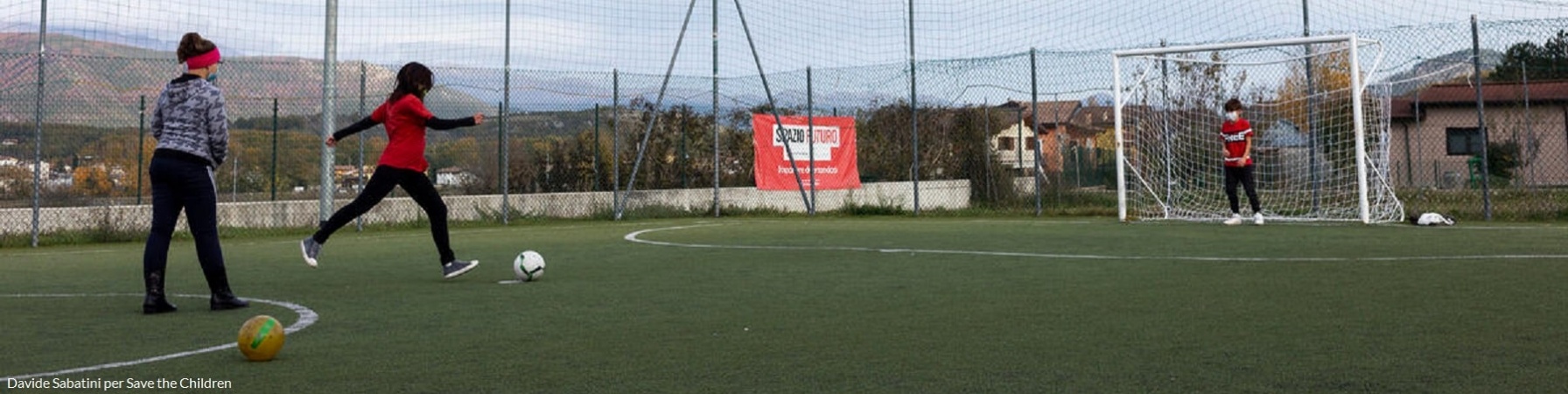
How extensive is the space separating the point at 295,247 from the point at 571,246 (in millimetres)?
2634

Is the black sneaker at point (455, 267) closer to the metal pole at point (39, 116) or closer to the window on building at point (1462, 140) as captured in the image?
the metal pole at point (39, 116)

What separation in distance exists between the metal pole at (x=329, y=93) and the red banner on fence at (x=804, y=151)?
20.4 ft

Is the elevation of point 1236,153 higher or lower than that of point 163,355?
higher

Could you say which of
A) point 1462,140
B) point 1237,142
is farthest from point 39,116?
point 1462,140

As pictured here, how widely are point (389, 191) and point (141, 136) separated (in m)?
10.3

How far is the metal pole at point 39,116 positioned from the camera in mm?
13648

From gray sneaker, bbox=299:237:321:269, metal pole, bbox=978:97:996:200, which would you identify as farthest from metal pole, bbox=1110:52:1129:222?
gray sneaker, bbox=299:237:321:269

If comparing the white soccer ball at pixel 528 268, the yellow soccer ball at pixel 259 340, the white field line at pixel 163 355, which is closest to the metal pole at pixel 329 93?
the white field line at pixel 163 355

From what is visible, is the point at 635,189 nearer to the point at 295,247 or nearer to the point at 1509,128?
the point at 295,247

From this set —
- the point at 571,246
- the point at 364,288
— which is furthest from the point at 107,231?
the point at 364,288

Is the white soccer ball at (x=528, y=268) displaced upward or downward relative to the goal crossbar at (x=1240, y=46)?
downward

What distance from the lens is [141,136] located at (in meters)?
16.2

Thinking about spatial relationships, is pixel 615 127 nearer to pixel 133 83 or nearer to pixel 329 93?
pixel 329 93

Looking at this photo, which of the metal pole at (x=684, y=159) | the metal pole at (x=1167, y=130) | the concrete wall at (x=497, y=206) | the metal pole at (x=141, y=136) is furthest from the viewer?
the metal pole at (x=684, y=159)
